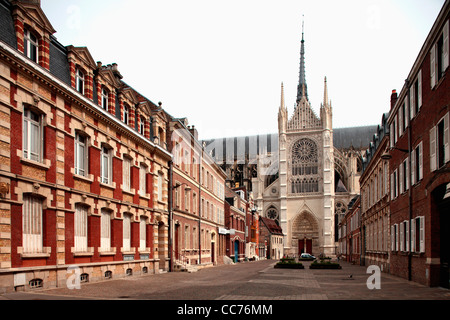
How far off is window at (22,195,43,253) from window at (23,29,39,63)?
4697 millimetres

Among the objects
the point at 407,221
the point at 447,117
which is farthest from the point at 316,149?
the point at 447,117

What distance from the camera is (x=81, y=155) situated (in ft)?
62.2

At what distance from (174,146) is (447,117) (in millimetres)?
18399

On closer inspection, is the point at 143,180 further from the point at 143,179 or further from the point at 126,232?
the point at 126,232

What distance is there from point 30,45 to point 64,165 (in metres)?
4.32

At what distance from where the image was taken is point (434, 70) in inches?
648

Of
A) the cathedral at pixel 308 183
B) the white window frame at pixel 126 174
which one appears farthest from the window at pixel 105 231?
the cathedral at pixel 308 183

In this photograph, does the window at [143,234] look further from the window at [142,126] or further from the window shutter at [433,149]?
the window shutter at [433,149]

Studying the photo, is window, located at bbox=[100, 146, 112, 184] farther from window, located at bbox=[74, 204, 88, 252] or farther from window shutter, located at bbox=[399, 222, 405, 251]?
window shutter, located at bbox=[399, 222, 405, 251]

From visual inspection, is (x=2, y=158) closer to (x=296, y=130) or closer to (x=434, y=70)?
(x=434, y=70)

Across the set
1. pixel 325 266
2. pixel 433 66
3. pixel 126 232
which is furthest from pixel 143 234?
pixel 325 266

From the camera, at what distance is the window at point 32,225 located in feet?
48.4

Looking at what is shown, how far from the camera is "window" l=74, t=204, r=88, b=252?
1813 cm

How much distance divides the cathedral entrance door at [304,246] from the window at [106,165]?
244 feet
